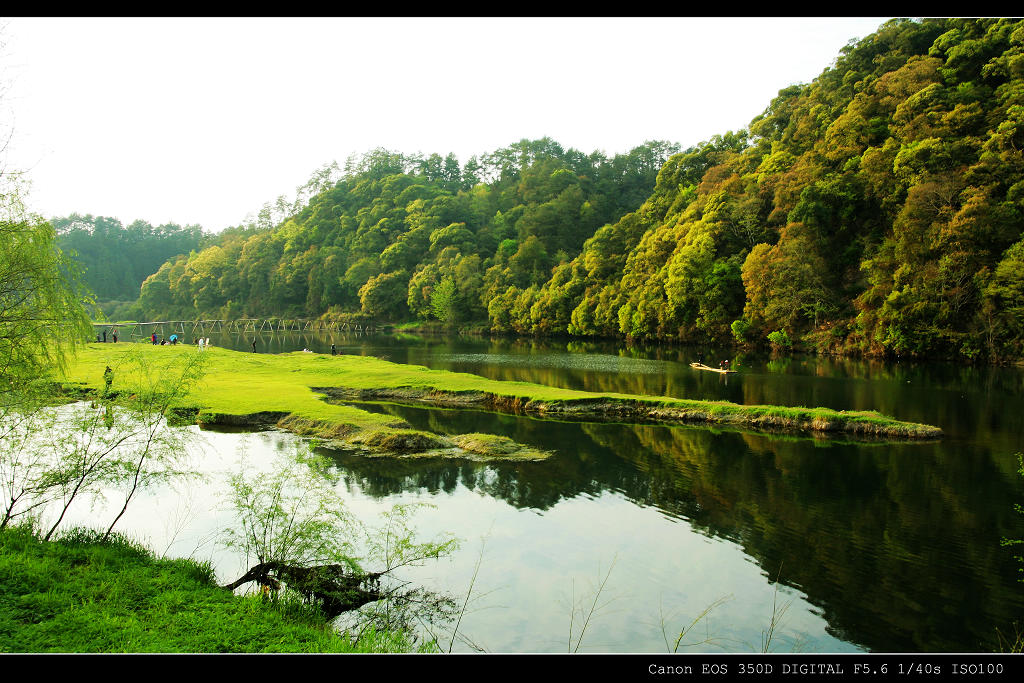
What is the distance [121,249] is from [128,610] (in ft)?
469

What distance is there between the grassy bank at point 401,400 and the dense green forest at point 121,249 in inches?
3099

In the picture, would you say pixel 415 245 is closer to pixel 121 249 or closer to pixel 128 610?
pixel 121 249

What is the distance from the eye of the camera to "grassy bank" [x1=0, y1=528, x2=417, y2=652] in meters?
6.73

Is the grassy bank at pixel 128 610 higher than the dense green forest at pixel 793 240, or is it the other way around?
the dense green forest at pixel 793 240

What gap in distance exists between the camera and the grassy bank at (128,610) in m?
6.73

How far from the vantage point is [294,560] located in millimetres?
9602

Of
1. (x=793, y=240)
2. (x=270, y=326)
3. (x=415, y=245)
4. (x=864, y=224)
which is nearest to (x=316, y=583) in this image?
(x=793, y=240)

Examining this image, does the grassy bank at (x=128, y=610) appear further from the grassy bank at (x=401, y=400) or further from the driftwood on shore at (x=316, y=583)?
the grassy bank at (x=401, y=400)

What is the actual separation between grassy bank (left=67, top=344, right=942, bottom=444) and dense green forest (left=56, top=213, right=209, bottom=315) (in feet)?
258

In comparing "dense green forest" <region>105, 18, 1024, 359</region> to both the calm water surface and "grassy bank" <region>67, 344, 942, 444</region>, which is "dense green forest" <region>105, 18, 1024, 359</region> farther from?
"grassy bank" <region>67, 344, 942, 444</region>

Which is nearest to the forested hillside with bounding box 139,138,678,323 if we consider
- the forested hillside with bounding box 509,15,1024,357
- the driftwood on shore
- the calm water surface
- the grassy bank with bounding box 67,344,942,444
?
the forested hillside with bounding box 509,15,1024,357

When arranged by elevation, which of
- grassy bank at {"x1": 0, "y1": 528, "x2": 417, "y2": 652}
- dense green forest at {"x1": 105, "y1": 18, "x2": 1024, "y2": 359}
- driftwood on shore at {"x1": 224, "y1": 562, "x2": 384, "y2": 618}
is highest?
dense green forest at {"x1": 105, "y1": 18, "x2": 1024, "y2": 359}

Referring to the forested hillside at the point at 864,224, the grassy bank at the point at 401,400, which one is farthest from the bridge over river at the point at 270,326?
the grassy bank at the point at 401,400
